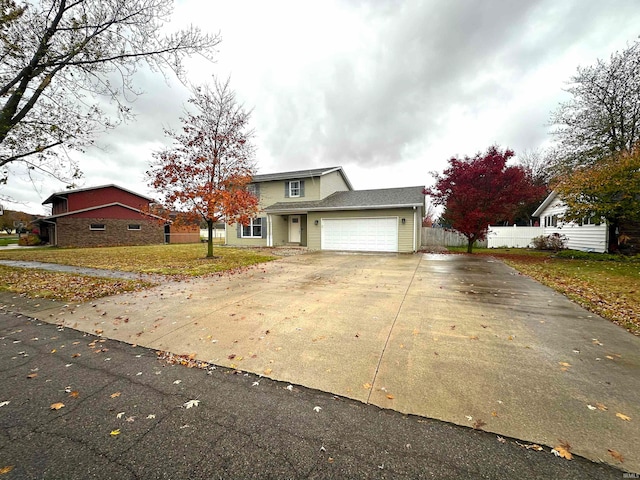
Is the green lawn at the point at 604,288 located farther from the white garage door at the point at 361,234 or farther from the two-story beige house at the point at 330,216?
the white garage door at the point at 361,234

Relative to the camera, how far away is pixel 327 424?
1.98 metres

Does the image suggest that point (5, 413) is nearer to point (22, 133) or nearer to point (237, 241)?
point (22, 133)

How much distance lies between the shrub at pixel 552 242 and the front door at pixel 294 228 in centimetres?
1712

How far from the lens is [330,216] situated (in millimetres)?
15914

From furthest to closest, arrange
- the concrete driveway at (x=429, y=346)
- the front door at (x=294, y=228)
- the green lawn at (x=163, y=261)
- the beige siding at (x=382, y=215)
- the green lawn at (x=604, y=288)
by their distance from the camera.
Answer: the front door at (x=294, y=228) → the beige siding at (x=382, y=215) → the green lawn at (x=163, y=261) → the green lawn at (x=604, y=288) → the concrete driveway at (x=429, y=346)

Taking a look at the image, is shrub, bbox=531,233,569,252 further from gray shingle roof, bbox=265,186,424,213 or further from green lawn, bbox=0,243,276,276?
green lawn, bbox=0,243,276,276

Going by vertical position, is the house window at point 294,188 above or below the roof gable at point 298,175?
below

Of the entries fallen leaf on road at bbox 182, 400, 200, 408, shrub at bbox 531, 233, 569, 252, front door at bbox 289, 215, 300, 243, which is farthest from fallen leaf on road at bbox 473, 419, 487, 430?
shrub at bbox 531, 233, 569, 252

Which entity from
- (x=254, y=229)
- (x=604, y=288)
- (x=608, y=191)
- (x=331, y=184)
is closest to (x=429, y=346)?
(x=604, y=288)

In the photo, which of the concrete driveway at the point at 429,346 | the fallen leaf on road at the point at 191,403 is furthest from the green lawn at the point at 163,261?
the fallen leaf on road at the point at 191,403

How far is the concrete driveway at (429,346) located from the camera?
2.06 m

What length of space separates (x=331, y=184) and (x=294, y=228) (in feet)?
14.1

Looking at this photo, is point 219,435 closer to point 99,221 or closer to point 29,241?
point 99,221

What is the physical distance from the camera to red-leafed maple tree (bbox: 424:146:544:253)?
12281 mm
